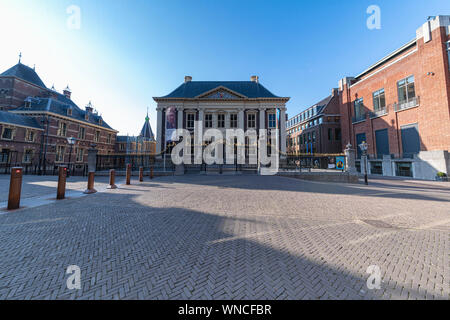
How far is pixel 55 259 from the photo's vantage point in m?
2.82

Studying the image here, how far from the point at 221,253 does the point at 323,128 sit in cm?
3966

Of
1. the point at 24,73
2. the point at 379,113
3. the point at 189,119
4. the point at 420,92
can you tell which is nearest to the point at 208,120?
the point at 189,119

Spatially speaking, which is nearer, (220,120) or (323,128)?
(220,120)

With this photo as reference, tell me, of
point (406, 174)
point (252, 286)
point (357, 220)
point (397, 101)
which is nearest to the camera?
point (252, 286)

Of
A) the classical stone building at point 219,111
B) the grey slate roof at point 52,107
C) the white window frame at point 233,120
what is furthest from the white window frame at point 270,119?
the grey slate roof at point 52,107

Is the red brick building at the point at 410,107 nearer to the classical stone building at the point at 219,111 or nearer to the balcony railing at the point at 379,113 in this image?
the balcony railing at the point at 379,113

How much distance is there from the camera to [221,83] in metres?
34.8

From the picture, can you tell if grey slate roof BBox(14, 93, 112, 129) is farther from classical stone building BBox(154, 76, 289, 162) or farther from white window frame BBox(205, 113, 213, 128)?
white window frame BBox(205, 113, 213, 128)

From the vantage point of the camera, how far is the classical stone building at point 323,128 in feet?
116

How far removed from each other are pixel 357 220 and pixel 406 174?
24003 mm

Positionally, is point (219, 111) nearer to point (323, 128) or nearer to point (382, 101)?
point (323, 128)

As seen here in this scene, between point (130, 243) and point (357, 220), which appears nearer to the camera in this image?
point (130, 243)
